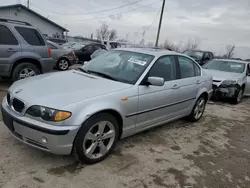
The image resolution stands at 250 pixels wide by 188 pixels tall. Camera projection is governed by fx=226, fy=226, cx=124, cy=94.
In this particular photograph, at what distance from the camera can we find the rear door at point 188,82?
4344mm

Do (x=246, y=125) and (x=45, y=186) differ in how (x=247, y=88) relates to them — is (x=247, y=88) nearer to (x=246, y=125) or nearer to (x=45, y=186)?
(x=246, y=125)

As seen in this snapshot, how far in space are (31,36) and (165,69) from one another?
13.6ft

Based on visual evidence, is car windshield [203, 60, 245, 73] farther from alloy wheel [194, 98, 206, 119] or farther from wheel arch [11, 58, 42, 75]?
wheel arch [11, 58, 42, 75]

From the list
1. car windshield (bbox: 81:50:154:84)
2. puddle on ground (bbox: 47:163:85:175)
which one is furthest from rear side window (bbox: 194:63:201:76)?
puddle on ground (bbox: 47:163:85:175)

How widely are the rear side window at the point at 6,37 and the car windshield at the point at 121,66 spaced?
296 centimetres

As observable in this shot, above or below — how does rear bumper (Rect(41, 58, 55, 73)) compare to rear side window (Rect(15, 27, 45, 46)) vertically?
below

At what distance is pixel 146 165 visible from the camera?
314 cm

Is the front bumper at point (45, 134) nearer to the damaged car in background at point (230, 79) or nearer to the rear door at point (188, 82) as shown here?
the rear door at point (188, 82)

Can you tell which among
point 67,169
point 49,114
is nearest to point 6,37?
point 49,114

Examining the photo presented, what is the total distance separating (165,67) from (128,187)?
2206 millimetres

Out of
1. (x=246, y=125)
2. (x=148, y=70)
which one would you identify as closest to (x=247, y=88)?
(x=246, y=125)

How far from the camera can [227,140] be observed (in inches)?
175

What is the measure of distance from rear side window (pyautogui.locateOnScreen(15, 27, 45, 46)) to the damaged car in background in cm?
552

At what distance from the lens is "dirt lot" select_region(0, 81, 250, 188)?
2.66m
